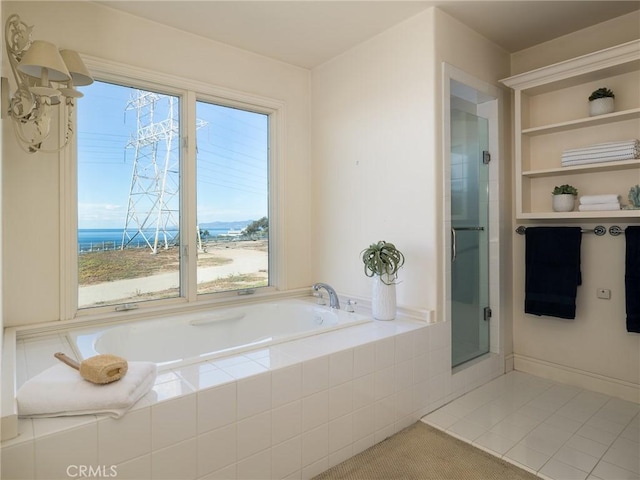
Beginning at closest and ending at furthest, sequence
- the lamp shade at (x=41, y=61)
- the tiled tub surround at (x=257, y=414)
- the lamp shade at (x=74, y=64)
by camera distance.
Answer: the tiled tub surround at (x=257, y=414)
the lamp shade at (x=41, y=61)
the lamp shade at (x=74, y=64)

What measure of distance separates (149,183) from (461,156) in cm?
212

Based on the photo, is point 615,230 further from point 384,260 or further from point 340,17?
point 340,17

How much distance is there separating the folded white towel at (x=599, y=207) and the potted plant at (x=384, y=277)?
→ 1.21m

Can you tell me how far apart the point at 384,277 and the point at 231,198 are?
51.2 inches

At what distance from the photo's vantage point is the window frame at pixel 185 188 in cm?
217

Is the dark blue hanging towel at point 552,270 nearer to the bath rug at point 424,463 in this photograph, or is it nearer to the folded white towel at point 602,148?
the folded white towel at point 602,148

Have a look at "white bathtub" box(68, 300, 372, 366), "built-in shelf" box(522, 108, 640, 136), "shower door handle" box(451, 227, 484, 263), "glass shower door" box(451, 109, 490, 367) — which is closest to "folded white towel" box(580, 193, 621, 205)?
"built-in shelf" box(522, 108, 640, 136)

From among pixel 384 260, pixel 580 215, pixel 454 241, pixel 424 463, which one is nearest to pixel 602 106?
pixel 580 215

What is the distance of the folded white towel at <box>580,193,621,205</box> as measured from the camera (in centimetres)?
231

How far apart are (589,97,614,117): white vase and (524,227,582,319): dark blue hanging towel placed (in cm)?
74

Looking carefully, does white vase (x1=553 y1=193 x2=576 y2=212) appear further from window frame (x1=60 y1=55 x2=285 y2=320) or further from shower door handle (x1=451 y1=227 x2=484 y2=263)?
window frame (x1=60 y1=55 x2=285 y2=320)

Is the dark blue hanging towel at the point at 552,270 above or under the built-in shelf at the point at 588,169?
under

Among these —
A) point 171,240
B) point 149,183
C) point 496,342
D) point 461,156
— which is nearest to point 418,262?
point 461,156

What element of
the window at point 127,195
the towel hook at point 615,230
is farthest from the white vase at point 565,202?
the window at point 127,195
